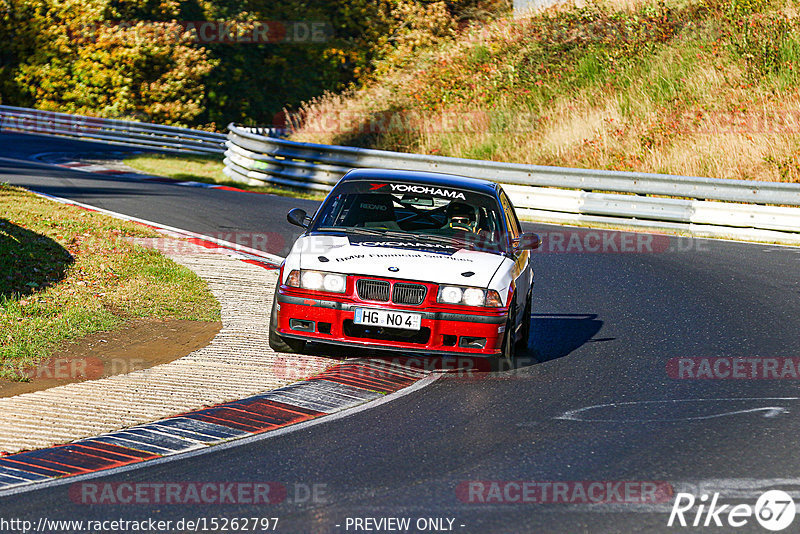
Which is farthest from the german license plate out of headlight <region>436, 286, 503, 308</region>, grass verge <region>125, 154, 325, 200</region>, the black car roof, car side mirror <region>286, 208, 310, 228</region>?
grass verge <region>125, 154, 325, 200</region>

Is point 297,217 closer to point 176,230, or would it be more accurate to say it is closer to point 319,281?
point 319,281

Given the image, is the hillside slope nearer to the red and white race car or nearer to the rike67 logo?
the red and white race car

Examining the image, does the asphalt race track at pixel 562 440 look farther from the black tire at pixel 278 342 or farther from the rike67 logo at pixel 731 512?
the black tire at pixel 278 342

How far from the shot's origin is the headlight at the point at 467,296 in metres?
8.30

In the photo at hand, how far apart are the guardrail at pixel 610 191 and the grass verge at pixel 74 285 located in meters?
7.90

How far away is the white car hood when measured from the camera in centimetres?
832

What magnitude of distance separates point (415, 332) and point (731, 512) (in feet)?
10.9

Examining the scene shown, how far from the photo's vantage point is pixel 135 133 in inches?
1462

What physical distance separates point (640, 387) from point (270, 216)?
427 inches

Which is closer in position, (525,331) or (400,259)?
(400,259)

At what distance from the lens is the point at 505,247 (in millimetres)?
9312

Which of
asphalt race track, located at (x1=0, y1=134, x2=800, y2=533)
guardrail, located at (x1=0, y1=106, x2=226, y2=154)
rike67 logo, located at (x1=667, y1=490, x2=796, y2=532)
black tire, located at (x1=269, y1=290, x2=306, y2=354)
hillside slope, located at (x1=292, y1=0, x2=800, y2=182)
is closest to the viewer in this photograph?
rike67 logo, located at (x1=667, y1=490, x2=796, y2=532)

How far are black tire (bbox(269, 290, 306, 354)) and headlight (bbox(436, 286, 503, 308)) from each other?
126 centimetres

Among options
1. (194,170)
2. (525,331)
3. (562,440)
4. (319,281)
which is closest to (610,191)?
(194,170)
